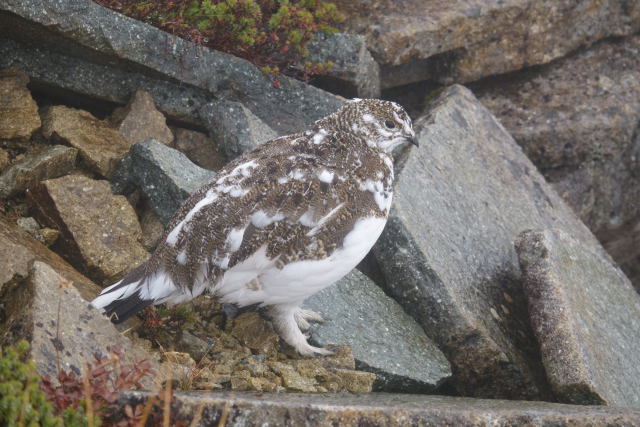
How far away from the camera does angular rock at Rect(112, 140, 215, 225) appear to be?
4.42 m

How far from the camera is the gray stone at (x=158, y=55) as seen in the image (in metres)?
4.43

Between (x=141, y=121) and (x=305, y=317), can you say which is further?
(x=141, y=121)

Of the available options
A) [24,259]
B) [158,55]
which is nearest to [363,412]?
[24,259]

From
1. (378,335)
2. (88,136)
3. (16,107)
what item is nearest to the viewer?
(378,335)

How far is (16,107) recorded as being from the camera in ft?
15.3

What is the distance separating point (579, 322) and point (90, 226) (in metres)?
2.66

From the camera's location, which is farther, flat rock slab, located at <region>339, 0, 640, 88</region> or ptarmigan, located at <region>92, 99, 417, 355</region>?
flat rock slab, located at <region>339, 0, 640, 88</region>

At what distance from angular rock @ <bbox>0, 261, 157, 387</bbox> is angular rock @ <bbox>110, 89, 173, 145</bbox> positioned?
1702 mm

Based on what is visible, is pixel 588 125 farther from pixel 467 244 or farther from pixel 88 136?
pixel 88 136

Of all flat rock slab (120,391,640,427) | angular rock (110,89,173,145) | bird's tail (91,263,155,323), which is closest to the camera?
flat rock slab (120,391,640,427)

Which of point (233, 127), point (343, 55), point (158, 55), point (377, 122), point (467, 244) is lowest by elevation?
point (467, 244)

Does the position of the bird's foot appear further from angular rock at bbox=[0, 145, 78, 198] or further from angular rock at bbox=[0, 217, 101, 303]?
angular rock at bbox=[0, 145, 78, 198]

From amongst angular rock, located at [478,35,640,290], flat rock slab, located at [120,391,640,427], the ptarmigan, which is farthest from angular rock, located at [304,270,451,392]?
angular rock, located at [478,35,640,290]

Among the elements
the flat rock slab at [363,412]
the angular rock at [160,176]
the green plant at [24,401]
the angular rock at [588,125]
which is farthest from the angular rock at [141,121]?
the angular rock at [588,125]
